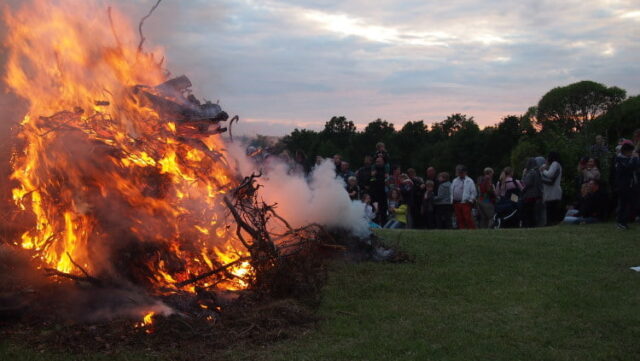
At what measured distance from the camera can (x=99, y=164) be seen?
6.91 meters

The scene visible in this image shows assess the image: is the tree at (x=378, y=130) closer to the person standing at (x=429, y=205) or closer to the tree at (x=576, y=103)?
the tree at (x=576, y=103)

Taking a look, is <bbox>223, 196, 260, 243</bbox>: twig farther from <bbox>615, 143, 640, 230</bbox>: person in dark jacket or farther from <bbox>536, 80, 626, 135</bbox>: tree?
<bbox>536, 80, 626, 135</bbox>: tree

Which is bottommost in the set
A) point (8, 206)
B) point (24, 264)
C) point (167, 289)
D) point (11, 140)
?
point (167, 289)

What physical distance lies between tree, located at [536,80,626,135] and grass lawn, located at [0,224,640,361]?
41.7 meters

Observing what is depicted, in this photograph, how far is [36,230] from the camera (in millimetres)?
6820

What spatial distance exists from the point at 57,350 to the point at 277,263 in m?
2.57

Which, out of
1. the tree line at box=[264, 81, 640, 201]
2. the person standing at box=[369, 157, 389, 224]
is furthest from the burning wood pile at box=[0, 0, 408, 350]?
the tree line at box=[264, 81, 640, 201]

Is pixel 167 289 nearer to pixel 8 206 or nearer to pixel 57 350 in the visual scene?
pixel 57 350

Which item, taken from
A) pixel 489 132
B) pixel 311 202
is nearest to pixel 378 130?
pixel 489 132

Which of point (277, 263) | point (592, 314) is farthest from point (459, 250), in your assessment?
point (277, 263)

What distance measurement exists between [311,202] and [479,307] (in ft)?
12.5

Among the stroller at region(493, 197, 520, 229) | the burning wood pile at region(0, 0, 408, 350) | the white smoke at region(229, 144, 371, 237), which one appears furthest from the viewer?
the stroller at region(493, 197, 520, 229)

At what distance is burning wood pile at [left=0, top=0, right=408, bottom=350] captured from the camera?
21.7 ft

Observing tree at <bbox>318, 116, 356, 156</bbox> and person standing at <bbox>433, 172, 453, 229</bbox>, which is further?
tree at <bbox>318, 116, 356, 156</bbox>
